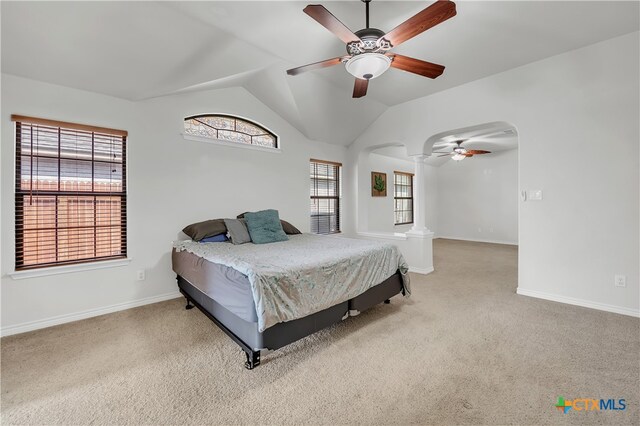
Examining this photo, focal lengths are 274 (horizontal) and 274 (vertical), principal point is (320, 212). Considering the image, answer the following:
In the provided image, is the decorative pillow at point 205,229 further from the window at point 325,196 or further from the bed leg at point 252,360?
the window at point 325,196

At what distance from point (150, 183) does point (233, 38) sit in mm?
1915

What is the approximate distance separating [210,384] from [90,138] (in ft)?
9.49

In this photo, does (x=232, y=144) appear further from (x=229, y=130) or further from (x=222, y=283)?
(x=222, y=283)

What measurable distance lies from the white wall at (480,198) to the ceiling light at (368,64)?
7049 millimetres

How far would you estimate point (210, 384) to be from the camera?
1.84 metres

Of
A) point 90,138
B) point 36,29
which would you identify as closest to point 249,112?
point 90,138

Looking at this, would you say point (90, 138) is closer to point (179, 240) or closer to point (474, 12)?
point (179, 240)

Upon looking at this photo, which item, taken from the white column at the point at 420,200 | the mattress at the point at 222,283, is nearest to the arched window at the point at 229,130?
the mattress at the point at 222,283

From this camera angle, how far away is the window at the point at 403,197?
7898 millimetres

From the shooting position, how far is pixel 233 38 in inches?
111

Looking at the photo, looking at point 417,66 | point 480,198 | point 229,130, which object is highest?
point 417,66

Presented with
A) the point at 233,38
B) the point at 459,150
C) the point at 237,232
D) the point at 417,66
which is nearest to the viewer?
the point at 417,66

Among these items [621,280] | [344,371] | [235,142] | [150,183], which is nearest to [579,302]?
[621,280]

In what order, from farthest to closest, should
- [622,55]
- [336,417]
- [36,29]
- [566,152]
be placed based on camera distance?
[566,152], [622,55], [36,29], [336,417]
